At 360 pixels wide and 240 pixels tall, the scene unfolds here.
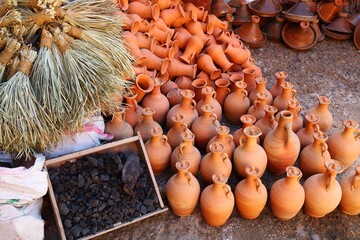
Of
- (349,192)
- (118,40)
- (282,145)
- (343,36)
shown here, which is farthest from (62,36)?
(343,36)

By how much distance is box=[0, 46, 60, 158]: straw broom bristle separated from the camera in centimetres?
232

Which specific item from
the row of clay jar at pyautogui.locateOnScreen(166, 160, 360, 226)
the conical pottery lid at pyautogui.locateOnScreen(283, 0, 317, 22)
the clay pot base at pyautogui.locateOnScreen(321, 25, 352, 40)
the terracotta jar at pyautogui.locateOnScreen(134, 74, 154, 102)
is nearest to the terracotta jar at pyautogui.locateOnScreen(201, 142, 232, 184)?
the row of clay jar at pyautogui.locateOnScreen(166, 160, 360, 226)

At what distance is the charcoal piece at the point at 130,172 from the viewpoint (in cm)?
263

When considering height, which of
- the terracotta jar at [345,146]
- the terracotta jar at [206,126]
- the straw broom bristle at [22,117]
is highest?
the straw broom bristle at [22,117]

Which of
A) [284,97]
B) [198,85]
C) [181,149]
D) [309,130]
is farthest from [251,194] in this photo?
[198,85]

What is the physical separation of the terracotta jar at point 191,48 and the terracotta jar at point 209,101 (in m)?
0.43

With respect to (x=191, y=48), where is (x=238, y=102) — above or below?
below

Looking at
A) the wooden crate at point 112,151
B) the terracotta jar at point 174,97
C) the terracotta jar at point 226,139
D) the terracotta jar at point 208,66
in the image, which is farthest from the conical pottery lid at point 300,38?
the wooden crate at point 112,151

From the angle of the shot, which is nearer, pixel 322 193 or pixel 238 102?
pixel 322 193

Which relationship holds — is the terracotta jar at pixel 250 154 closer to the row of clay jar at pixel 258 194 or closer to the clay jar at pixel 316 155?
the row of clay jar at pixel 258 194

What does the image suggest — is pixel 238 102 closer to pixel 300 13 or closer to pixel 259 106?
pixel 259 106

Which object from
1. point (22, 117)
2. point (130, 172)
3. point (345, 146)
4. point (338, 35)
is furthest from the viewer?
point (338, 35)

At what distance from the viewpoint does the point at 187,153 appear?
9.10 feet

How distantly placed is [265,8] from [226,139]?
235 cm
